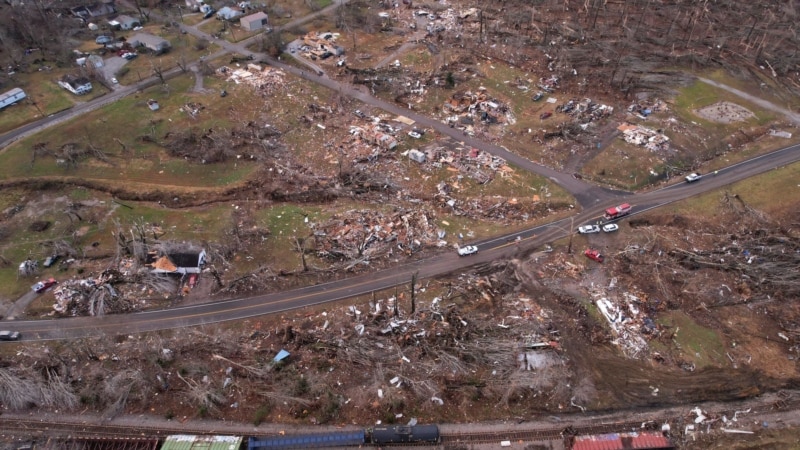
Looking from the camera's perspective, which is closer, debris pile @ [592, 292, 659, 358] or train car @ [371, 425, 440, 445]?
train car @ [371, 425, 440, 445]

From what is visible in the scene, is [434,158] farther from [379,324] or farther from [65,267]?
[65,267]

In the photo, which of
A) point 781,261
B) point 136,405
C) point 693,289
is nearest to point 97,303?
point 136,405

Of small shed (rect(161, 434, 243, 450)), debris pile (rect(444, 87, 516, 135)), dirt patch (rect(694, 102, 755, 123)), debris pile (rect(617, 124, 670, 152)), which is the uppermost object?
dirt patch (rect(694, 102, 755, 123))

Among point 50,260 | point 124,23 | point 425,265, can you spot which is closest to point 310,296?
point 425,265

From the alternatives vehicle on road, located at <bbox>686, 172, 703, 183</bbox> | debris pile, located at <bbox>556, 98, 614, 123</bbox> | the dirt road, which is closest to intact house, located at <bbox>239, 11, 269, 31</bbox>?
debris pile, located at <bbox>556, 98, 614, 123</bbox>

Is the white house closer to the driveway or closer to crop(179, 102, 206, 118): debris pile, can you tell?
the driveway

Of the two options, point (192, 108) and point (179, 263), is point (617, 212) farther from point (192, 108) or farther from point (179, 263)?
point (192, 108)

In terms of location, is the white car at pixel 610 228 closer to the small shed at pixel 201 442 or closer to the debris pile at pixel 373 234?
the debris pile at pixel 373 234
